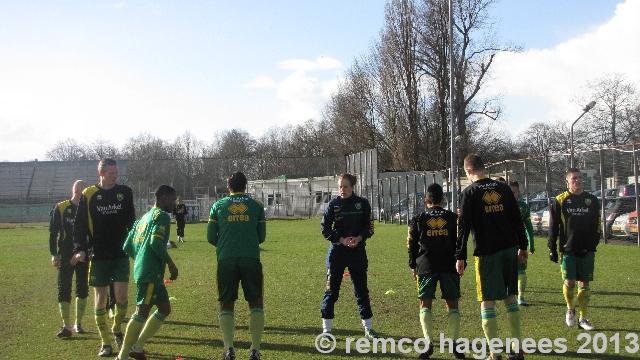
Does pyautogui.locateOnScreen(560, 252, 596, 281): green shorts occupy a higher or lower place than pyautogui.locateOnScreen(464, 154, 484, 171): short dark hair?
lower

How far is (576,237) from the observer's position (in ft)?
26.2

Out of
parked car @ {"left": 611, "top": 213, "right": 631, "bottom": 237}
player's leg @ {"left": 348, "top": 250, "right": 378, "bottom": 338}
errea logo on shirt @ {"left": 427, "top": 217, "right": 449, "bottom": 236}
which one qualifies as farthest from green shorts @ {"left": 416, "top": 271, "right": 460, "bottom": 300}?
parked car @ {"left": 611, "top": 213, "right": 631, "bottom": 237}

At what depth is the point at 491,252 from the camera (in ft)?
20.9

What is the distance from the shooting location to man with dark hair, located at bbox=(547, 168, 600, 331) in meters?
7.95

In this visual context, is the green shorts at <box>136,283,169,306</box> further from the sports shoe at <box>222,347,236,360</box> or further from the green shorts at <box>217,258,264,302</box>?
the sports shoe at <box>222,347,236,360</box>

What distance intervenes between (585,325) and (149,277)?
526 centimetres

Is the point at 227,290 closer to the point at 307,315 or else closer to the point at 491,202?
the point at 491,202

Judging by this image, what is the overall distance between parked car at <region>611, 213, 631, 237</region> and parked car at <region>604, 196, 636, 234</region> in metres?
0.14

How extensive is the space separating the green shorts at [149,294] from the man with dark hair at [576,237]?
4769 mm

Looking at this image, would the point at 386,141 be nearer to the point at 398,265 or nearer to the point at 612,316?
the point at 398,265

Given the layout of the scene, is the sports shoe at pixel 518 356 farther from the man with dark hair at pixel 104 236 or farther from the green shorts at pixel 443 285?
the man with dark hair at pixel 104 236

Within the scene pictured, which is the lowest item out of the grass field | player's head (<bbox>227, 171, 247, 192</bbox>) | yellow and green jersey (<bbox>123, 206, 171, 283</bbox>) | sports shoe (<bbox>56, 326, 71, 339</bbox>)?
the grass field

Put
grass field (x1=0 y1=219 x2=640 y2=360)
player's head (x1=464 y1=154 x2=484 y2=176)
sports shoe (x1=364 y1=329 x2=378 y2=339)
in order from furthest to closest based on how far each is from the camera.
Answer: sports shoe (x1=364 y1=329 x2=378 y2=339), grass field (x1=0 y1=219 x2=640 y2=360), player's head (x1=464 y1=154 x2=484 y2=176)

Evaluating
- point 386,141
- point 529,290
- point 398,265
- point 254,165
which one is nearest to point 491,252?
point 529,290
